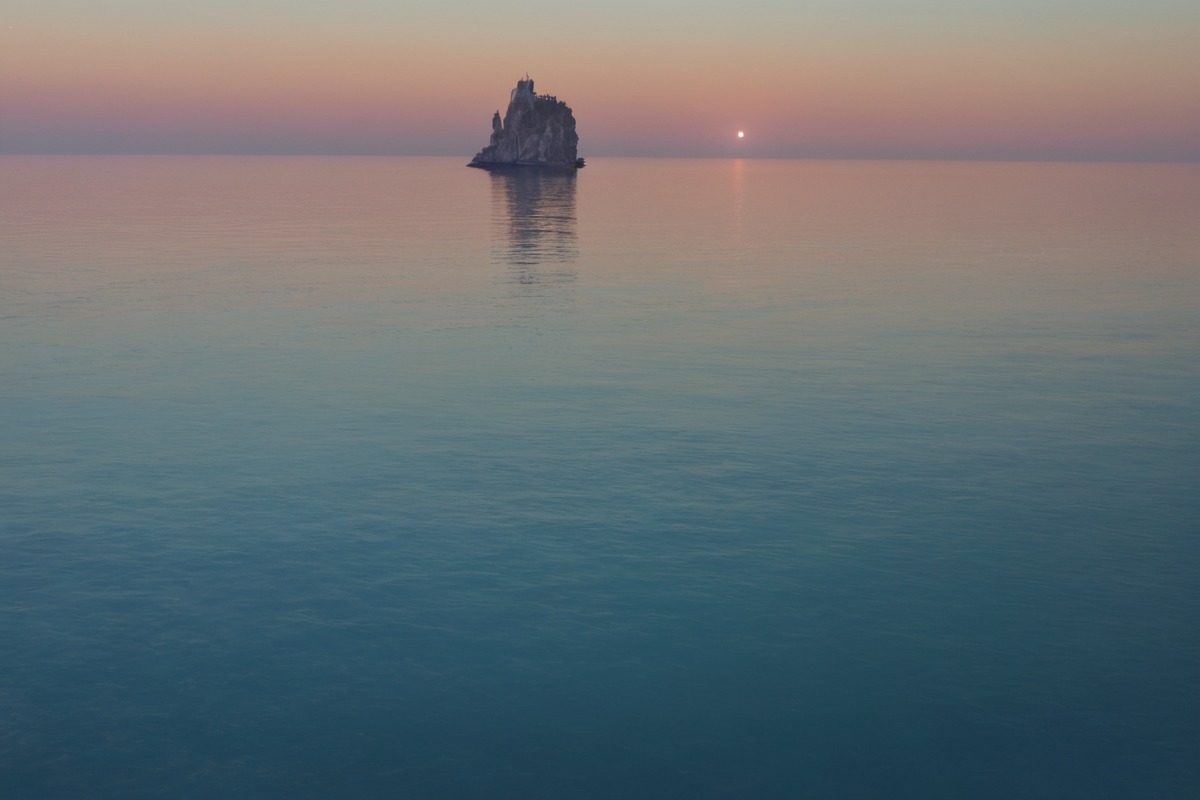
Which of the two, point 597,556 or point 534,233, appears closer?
point 597,556

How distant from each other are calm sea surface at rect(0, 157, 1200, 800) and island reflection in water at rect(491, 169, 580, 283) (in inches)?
784

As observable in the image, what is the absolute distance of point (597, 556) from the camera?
21.9 metres

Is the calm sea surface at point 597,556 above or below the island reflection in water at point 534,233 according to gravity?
below

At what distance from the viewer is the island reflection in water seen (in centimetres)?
7175

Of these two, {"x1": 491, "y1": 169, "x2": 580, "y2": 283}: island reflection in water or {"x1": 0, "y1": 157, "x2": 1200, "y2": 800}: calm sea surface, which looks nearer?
{"x1": 0, "y1": 157, "x2": 1200, "y2": 800}: calm sea surface

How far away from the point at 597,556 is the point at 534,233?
7981 cm

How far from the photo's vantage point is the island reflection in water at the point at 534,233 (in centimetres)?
7175

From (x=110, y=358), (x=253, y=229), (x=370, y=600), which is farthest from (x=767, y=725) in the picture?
(x=253, y=229)

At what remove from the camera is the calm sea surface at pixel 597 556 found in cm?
1558

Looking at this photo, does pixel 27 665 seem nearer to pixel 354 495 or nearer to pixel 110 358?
pixel 354 495

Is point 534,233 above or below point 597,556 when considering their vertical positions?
above

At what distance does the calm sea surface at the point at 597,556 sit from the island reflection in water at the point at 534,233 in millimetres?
19916

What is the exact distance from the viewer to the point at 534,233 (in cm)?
9938

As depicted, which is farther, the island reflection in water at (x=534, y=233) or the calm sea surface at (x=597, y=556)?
the island reflection in water at (x=534, y=233)
